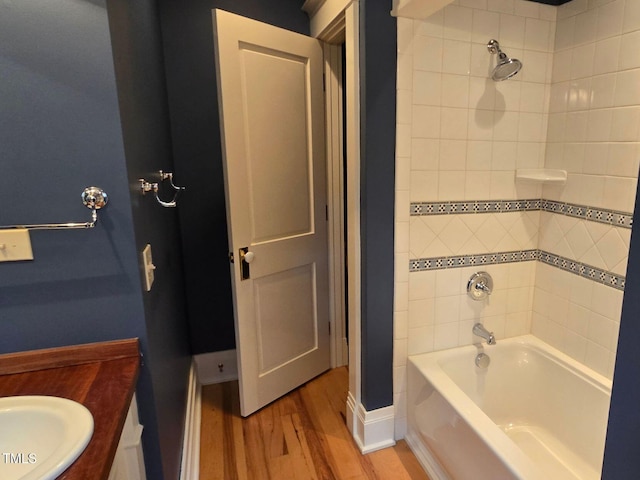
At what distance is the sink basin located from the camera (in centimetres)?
80

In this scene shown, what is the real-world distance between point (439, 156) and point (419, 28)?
1.71 feet

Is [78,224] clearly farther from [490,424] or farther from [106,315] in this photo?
[490,424]

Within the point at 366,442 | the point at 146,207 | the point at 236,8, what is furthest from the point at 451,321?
the point at 236,8

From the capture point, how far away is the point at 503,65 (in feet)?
5.32

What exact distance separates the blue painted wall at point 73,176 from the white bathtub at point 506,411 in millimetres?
1046

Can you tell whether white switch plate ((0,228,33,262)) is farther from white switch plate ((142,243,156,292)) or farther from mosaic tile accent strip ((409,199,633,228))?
mosaic tile accent strip ((409,199,633,228))

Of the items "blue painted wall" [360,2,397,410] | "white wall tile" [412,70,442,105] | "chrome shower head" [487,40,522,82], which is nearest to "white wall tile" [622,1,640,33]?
"chrome shower head" [487,40,522,82]

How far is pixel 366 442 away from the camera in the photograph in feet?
6.08

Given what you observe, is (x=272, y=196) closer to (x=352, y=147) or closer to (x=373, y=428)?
(x=352, y=147)

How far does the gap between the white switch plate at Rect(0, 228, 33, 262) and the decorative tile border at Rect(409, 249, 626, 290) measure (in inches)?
54.5

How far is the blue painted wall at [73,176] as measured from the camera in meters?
0.90

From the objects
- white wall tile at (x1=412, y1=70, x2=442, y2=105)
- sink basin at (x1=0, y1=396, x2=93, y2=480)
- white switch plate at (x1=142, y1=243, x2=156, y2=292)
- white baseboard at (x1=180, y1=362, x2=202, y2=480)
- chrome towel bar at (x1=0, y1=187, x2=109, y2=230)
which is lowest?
white baseboard at (x1=180, y1=362, x2=202, y2=480)

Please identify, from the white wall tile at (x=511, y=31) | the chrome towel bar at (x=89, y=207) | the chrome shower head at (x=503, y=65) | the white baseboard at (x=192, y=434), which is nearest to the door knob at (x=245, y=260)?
the white baseboard at (x=192, y=434)

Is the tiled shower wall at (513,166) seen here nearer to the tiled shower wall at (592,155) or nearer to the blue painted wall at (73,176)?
the tiled shower wall at (592,155)
